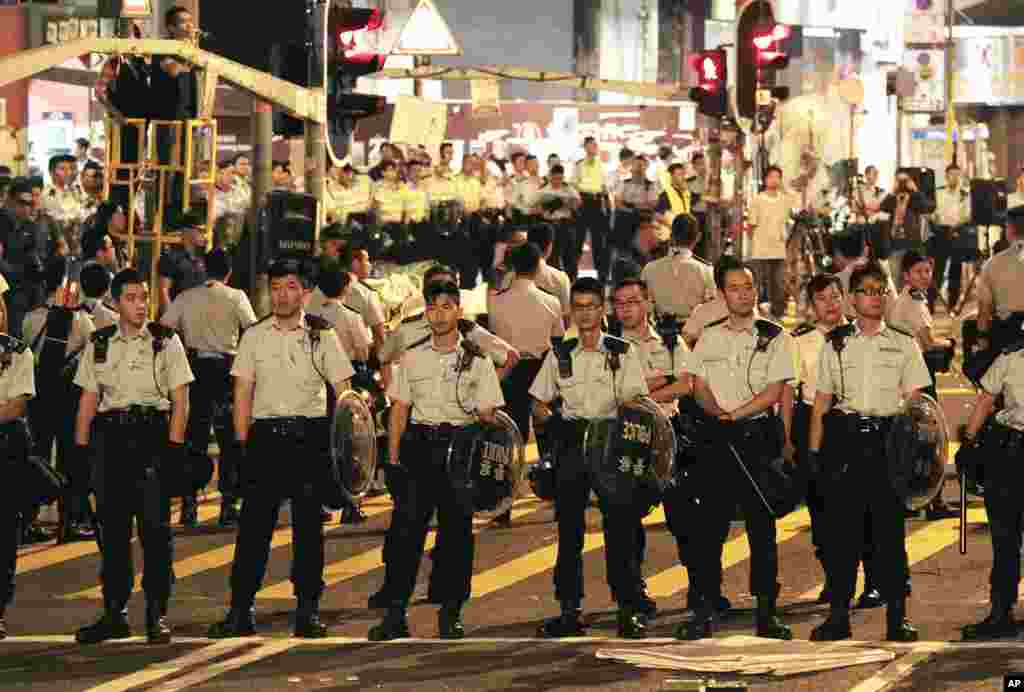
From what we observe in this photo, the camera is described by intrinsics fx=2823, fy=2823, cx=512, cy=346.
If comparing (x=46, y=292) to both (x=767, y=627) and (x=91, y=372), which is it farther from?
(x=767, y=627)

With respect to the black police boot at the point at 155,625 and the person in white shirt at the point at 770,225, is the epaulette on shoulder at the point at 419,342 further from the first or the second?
the person in white shirt at the point at 770,225

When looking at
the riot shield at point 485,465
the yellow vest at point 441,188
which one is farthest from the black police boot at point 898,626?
the yellow vest at point 441,188

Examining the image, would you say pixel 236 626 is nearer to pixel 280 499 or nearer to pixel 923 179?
pixel 280 499

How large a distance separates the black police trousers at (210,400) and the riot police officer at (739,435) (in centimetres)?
583

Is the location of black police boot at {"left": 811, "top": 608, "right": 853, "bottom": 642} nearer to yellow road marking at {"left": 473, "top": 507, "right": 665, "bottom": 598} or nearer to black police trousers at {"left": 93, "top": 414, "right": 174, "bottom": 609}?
yellow road marking at {"left": 473, "top": 507, "right": 665, "bottom": 598}

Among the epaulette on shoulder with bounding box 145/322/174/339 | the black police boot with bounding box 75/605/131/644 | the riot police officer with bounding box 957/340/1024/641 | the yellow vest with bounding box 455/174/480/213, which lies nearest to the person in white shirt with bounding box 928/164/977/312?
the yellow vest with bounding box 455/174/480/213

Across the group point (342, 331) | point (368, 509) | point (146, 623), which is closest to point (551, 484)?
point (146, 623)

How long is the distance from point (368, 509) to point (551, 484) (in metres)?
5.93

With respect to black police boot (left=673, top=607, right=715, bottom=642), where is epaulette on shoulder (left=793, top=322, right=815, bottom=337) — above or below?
above

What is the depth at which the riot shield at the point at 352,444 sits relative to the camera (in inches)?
622

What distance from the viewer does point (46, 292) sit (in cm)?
2003

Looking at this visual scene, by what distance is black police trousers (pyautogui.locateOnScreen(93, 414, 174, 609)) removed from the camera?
51.5 ft

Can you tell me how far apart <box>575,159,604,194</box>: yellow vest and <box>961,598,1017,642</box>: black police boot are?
25.8 meters

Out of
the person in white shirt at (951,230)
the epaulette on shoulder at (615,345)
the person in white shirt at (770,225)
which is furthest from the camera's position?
the person in white shirt at (951,230)
